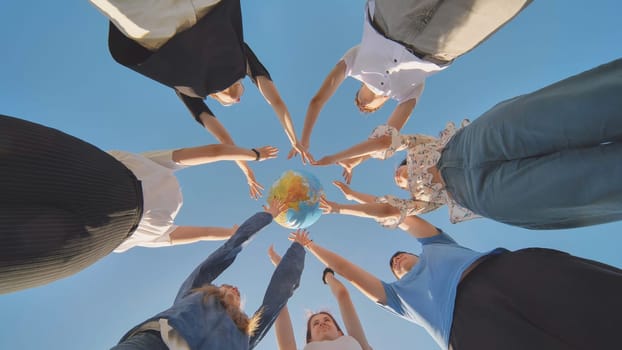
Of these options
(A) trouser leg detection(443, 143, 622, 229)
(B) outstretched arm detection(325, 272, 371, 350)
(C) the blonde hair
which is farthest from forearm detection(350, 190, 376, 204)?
(C) the blonde hair

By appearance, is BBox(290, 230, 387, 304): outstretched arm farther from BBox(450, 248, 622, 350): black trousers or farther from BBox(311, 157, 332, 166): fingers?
BBox(311, 157, 332, 166): fingers

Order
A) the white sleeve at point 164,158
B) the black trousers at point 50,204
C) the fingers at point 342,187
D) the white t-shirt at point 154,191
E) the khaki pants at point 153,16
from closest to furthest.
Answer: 1. the black trousers at point 50,204
2. the khaki pants at point 153,16
3. the white t-shirt at point 154,191
4. the white sleeve at point 164,158
5. the fingers at point 342,187

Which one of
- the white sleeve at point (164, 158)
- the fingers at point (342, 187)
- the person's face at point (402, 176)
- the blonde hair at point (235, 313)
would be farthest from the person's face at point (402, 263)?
the white sleeve at point (164, 158)

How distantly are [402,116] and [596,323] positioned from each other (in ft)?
7.42

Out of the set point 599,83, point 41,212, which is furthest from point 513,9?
point 41,212

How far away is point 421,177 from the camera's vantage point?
8.33 feet

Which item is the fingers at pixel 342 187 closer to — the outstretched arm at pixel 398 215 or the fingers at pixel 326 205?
the fingers at pixel 326 205

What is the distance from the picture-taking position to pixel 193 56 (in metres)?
2.45

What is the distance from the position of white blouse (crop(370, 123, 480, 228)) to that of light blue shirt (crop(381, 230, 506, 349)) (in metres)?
0.35

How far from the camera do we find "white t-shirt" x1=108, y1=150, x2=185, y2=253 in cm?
222

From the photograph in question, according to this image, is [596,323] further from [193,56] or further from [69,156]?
[193,56]

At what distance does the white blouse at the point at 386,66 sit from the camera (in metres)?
2.51

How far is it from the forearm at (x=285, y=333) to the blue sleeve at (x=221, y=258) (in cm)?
97

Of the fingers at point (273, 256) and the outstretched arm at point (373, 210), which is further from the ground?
the outstretched arm at point (373, 210)
